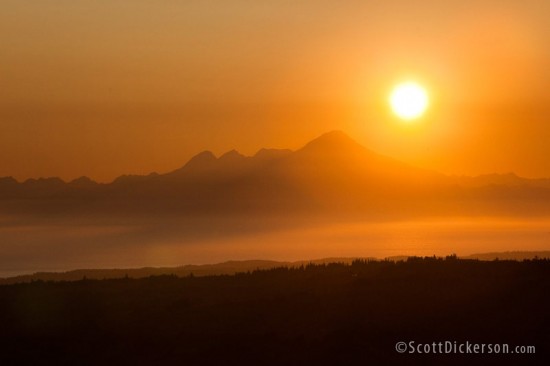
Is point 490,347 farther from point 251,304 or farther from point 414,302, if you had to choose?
point 251,304

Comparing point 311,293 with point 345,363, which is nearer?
point 345,363

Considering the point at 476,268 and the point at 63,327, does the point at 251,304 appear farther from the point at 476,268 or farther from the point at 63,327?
the point at 476,268

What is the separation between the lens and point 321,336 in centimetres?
1883

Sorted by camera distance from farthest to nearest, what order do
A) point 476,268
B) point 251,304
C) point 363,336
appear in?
point 476,268 < point 251,304 < point 363,336

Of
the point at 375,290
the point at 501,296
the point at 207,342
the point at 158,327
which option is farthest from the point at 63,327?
the point at 501,296

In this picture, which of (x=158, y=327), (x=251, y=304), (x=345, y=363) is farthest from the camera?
(x=251, y=304)

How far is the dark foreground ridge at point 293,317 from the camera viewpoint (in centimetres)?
1805

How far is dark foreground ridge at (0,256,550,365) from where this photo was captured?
18047 millimetres

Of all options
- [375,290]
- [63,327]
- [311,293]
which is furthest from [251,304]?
[63,327]

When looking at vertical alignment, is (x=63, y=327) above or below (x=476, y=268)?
below

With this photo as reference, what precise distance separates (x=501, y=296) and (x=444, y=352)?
4320 mm

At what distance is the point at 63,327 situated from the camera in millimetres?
21312

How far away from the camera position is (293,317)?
20.6m

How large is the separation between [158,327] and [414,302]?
20.7ft
